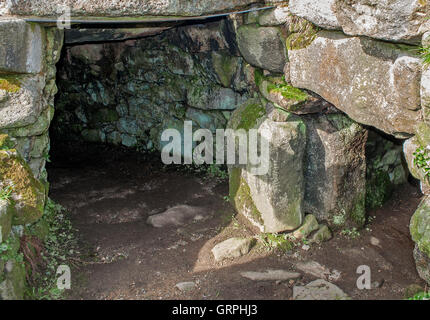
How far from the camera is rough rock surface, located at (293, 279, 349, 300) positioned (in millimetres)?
4895

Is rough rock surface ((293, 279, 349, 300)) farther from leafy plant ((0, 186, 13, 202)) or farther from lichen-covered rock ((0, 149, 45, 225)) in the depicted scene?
leafy plant ((0, 186, 13, 202))

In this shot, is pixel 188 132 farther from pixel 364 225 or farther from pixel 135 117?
pixel 364 225

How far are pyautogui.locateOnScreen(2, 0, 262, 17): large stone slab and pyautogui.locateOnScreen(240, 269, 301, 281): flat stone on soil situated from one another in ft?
10.8

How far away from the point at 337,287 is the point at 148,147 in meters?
6.19

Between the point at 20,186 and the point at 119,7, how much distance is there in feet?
7.55

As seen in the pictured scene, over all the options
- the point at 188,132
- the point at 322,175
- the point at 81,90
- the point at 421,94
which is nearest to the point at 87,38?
the point at 188,132

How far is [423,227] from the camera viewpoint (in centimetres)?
430

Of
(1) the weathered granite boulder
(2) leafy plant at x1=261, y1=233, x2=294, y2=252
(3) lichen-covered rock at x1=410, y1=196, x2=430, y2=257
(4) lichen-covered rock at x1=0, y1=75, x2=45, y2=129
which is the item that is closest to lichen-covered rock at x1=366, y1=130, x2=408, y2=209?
(2) leafy plant at x1=261, y1=233, x2=294, y2=252

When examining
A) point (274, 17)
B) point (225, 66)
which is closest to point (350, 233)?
point (274, 17)

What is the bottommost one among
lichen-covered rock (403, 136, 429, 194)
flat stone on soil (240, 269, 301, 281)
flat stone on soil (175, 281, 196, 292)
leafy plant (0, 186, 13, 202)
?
flat stone on soil (175, 281, 196, 292)

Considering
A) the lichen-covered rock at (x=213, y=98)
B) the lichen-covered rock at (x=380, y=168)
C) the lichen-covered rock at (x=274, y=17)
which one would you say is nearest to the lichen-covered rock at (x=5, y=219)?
the lichen-covered rock at (x=274, y=17)

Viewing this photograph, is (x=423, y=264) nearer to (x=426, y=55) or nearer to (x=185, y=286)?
(x=426, y=55)

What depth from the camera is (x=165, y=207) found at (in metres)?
7.36

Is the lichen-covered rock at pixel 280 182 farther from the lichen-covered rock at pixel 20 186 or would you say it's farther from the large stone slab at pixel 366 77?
the lichen-covered rock at pixel 20 186
